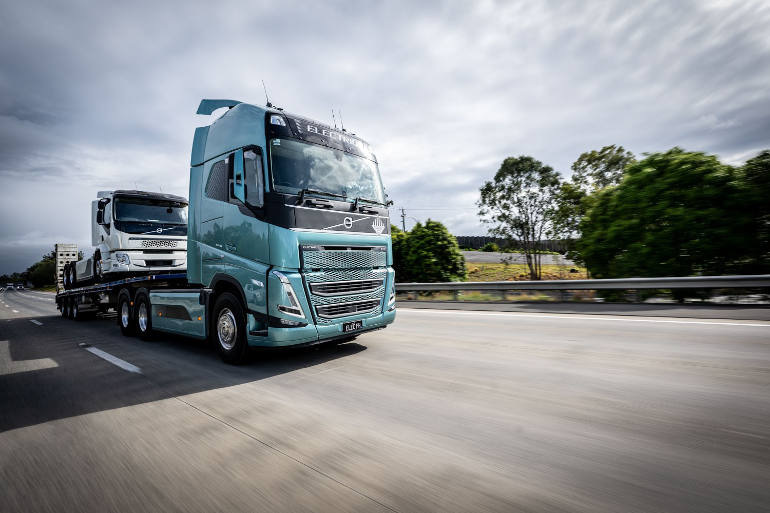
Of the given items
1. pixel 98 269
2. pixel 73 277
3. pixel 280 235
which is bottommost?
pixel 73 277

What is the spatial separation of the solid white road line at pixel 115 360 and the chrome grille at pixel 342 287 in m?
2.58

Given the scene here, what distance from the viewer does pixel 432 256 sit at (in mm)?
15688

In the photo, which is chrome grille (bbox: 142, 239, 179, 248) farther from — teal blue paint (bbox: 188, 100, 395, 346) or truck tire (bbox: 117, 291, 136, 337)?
teal blue paint (bbox: 188, 100, 395, 346)

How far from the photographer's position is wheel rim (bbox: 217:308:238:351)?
200 inches

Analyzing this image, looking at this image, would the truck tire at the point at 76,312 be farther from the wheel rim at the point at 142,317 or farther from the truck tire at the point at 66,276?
the wheel rim at the point at 142,317

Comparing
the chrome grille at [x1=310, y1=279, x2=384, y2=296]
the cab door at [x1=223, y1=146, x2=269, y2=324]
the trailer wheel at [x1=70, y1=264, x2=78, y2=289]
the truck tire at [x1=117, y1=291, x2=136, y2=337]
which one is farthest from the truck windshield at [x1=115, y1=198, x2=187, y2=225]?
the chrome grille at [x1=310, y1=279, x2=384, y2=296]

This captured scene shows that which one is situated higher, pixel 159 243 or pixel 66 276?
pixel 159 243

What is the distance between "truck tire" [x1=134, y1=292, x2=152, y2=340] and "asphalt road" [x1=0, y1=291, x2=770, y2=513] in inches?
76.1

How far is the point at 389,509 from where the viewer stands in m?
1.91

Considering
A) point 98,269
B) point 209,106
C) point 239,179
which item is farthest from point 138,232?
point 239,179

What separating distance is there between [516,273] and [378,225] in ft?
60.6

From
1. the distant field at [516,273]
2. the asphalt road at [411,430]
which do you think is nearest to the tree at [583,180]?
the distant field at [516,273]

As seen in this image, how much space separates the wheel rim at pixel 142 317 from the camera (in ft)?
24.6

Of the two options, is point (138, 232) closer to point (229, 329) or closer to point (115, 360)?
Result: point (115, 360)
